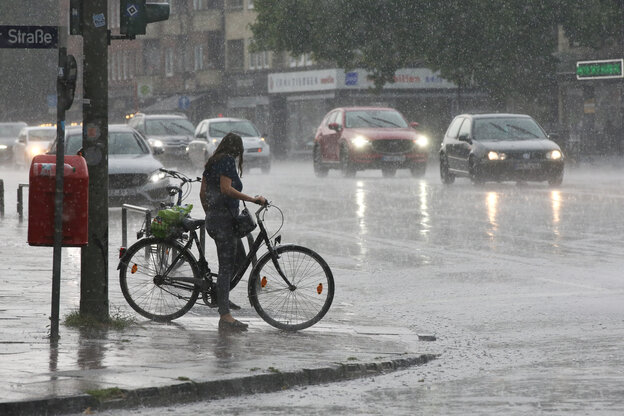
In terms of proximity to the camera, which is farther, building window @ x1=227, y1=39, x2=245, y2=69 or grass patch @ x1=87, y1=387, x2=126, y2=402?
building window @ x1=227, y1=39, x2=245, y2=69

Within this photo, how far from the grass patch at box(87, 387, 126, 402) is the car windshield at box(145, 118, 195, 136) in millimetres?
37010

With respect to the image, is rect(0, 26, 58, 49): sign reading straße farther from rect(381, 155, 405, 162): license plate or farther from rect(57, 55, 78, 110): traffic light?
rect(381, 155, 405, 162): license plate

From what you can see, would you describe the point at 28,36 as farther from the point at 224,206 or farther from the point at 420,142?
the point at 420,142

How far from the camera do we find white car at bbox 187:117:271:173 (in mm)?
41250

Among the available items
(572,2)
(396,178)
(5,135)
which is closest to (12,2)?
(5,135)

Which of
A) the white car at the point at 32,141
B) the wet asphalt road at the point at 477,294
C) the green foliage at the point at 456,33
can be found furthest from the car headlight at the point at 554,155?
the white car at the point at 32,141

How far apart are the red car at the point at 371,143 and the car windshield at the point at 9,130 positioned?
2021 cm

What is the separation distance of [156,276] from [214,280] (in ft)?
1.49

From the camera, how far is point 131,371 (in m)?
8.34

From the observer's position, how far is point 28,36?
977cm

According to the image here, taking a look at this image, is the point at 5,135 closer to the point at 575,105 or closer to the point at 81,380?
the point at 575,105

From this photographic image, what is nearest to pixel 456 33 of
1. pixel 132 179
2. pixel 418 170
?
pixel 418 170

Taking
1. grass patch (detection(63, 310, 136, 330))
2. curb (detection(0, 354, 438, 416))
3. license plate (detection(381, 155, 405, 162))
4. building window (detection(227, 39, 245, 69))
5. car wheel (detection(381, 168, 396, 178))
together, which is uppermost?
building window (detection(227, 39, 245, 69))

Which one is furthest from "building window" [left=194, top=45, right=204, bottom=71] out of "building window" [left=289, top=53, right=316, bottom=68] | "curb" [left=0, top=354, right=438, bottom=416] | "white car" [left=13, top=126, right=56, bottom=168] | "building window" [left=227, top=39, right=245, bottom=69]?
"curb" [left=0, top=354, right=438, bottom=416]
